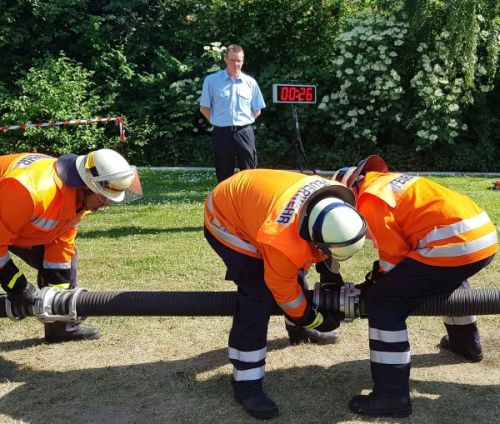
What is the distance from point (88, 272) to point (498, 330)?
3.77 m

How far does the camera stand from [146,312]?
394 cm

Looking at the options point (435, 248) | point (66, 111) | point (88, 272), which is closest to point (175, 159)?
point (66, 111)

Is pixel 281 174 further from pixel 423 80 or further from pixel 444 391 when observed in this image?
pixel 423 80

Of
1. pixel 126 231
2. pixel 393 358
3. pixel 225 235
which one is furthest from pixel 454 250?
pixel 126 231

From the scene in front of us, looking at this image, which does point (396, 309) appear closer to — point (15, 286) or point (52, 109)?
point (15, 286)

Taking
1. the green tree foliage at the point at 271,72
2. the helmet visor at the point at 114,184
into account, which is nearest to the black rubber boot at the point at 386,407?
the helmet visor at the point at 114,184

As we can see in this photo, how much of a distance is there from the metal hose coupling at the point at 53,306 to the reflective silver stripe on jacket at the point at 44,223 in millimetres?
409

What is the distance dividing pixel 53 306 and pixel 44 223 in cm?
54

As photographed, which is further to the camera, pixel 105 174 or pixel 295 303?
pixel 105 174

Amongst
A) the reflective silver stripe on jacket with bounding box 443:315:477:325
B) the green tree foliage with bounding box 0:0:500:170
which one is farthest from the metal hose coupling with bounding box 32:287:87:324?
the green tree foliage with bounding box 0:0:500:170

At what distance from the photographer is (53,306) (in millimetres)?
3939

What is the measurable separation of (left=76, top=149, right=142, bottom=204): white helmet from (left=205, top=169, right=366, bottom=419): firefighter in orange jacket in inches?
25.5

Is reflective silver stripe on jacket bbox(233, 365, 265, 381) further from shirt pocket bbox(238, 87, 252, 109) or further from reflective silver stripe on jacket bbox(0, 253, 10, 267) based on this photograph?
shirt pocket bbox(238, 87, 252, 109)

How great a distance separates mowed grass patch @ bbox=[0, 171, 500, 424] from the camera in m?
3.55
